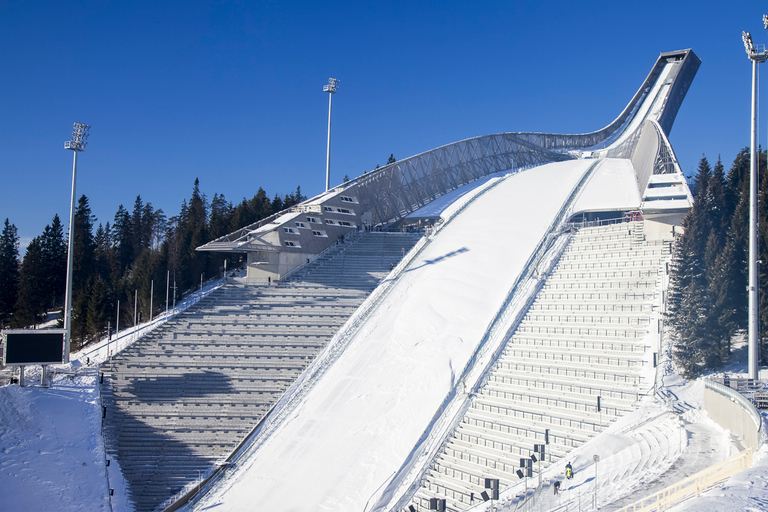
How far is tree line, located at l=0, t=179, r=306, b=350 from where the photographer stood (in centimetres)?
3300

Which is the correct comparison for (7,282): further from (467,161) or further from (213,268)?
(467,161)

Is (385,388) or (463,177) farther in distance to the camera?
(463,177)

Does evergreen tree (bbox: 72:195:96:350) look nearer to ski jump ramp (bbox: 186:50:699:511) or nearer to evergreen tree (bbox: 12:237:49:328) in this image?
evergreen tree (bbox: 12:237:49:328)

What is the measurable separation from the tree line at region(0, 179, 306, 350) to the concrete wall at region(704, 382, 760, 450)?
23.9 m

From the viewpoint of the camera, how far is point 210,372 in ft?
71.9

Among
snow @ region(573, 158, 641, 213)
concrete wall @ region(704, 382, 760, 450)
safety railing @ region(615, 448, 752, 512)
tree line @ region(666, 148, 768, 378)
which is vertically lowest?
safety railing @ region(615, 448, 752, 512)

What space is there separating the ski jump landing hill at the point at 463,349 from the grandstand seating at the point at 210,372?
77 cm

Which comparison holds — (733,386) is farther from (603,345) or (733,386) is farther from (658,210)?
(658,210)

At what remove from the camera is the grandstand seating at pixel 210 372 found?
1866cm

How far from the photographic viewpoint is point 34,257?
42188 mm

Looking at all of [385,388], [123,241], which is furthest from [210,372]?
[123,241]

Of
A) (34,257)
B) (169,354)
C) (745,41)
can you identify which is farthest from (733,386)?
(34,257)

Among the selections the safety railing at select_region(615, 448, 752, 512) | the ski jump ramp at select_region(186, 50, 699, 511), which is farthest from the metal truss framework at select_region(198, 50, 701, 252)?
the safety railing at select_region(615, 448, 752, 512)

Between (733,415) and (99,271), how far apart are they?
52061 mm
